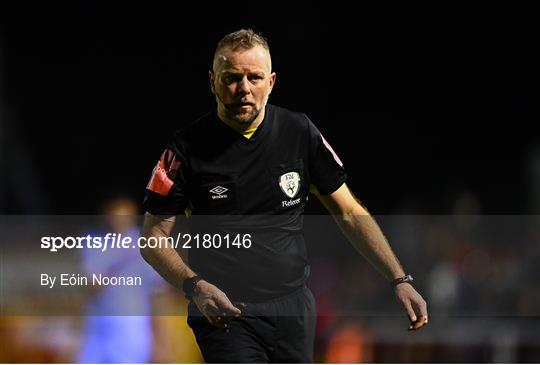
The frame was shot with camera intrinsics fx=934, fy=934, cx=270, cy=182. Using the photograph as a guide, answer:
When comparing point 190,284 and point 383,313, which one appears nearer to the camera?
point 190,284

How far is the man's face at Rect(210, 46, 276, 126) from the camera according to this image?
492 centimetres

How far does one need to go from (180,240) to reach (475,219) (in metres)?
6.89

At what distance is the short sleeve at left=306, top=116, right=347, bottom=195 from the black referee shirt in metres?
0.01

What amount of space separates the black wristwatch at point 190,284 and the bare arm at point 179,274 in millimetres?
24

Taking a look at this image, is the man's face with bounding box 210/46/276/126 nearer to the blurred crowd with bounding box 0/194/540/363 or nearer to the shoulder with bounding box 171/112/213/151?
the shoulder with bounding box 171/112/213/151

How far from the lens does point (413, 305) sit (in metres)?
4.86

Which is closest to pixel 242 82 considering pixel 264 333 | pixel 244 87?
pixel 244 87

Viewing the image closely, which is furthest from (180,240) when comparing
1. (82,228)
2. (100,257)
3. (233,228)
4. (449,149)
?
(449,149)

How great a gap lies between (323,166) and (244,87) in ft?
2.10

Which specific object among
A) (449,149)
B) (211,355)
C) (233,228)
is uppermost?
(449,149)

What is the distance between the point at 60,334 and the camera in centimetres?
824

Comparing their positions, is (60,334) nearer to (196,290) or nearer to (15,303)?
(15,303)

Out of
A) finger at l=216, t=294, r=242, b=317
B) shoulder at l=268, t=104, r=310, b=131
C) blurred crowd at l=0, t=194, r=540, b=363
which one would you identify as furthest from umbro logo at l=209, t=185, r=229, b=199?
blurred crowd at l=0, t=194, r=540, b=363

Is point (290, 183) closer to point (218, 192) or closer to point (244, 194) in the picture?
point (244, 194)
